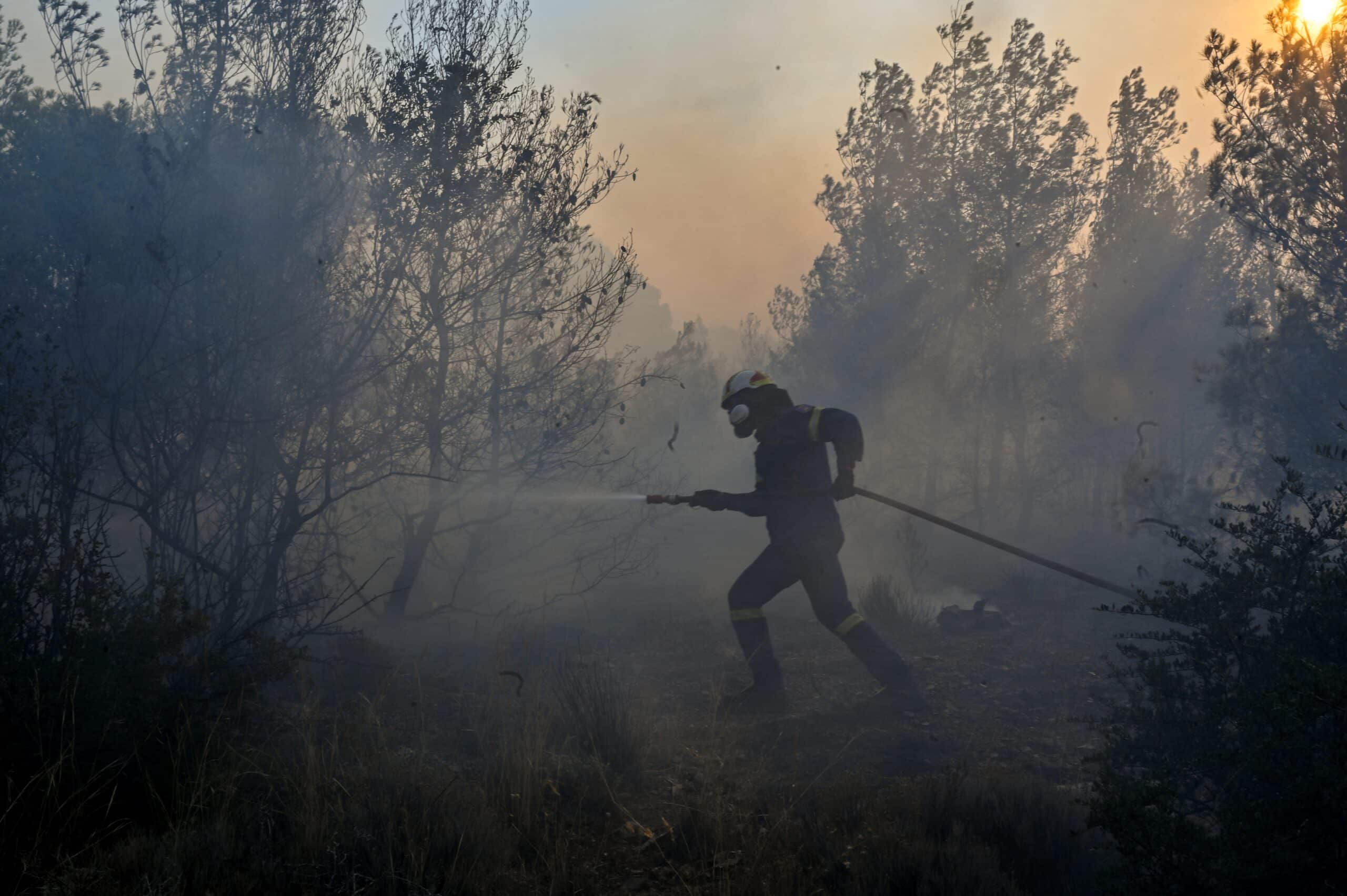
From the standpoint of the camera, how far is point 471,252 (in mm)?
7117

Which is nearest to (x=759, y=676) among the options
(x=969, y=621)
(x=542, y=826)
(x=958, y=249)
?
(x=542, y=826)

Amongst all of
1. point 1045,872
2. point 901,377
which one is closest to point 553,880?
point 1045,872

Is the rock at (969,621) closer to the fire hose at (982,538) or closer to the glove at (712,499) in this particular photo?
the fire hose at (982,538)

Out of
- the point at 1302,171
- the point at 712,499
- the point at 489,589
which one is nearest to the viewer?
the point at 712,499

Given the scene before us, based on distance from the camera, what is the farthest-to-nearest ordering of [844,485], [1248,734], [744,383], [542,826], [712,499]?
1. [744,383]
2. [712,499]
3. [844,485]
4. [542,826]
5. [1248,734]

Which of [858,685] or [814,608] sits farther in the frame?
[858,685]

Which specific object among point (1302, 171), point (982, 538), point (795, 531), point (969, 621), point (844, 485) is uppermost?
point (1302, 171)

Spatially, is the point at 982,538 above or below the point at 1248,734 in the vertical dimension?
above

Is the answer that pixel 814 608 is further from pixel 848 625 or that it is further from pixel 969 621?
pixel 969 621

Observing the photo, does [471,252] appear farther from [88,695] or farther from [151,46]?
[88,695]

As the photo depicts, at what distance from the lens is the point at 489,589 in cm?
1198

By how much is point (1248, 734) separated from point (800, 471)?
139 inches

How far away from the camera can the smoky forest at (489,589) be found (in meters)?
2.88

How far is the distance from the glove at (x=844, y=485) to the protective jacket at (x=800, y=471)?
0.06 metres
